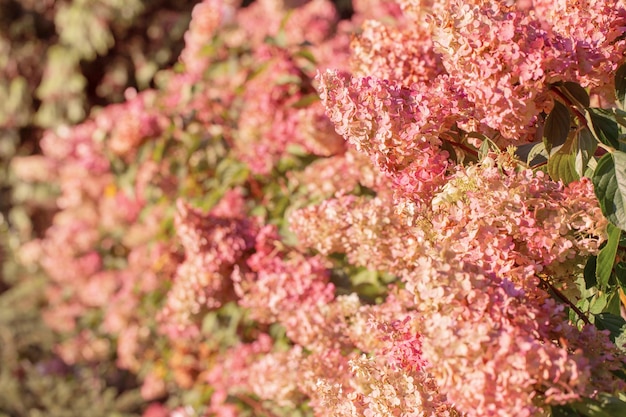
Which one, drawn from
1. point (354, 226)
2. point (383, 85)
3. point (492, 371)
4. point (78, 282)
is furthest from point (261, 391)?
point (78, 282)

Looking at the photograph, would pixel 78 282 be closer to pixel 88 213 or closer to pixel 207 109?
pixel 88 213

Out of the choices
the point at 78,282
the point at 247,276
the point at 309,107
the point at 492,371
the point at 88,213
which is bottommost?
the point at 78,282

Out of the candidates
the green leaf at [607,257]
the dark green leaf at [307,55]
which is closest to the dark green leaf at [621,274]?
the green leaf at [607,257]

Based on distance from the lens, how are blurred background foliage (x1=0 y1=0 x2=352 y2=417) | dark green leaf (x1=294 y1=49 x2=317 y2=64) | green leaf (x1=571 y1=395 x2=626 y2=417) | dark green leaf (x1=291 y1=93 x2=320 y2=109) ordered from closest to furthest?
green leaf (x1=571 y1=395 x2=626 y2=417) < dark green leaf (x1=291 y1=93 x2=320 y2=109) < dark green leaf (x1=294 y1=49 x2=317 y2=64) < blurred background foliage (x1=0 y1=0 x2=352 y2=417)

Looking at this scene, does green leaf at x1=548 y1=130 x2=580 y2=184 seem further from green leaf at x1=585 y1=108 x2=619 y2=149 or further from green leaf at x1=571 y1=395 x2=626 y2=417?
green leaf at x1=571 y1=395 x2=626 y2=417

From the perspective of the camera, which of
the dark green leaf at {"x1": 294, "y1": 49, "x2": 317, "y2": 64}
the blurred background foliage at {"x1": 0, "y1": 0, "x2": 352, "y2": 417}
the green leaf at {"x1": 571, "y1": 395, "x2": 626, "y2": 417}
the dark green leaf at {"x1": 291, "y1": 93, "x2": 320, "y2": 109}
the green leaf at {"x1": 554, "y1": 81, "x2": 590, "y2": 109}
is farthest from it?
the blurred background foliage at {"x1": 0, "y1": 0, "x2": 352, "y2": 417}

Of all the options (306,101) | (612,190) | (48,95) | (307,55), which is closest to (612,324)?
(612,190)

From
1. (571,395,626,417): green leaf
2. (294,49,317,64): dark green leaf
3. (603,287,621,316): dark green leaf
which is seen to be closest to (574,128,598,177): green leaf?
(603,287,621,316): dark green leaf
